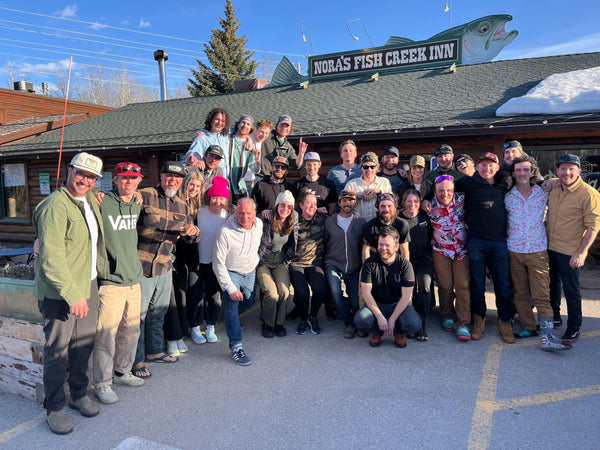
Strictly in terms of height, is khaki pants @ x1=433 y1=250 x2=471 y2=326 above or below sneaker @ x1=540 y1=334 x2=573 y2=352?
above

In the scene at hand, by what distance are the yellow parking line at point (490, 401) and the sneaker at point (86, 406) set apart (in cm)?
268

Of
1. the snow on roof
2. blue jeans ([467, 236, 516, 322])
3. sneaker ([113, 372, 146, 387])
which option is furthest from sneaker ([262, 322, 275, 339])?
the snow on roof

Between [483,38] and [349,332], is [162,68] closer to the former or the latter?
[483,38]

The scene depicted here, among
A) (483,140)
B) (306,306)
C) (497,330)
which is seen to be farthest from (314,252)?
(483,140)

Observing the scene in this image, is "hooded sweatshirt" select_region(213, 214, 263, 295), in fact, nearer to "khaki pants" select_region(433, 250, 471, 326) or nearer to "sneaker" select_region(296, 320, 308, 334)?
"sneaker" select_region(296, 320, 308, 334)

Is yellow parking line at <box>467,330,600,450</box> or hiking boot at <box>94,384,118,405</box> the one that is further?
hiking boot at <box>94,384,118,405</box>

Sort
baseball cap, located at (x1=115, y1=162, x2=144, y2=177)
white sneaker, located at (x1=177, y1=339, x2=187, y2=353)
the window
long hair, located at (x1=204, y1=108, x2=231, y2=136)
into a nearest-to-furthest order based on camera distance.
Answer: baseball cap, located at (x1=115, y1=162, x2=144, y2=177), white sneaker, located at (x1=177, y1=339, x2=187, y2=353), long hair, located at (x1=204, y1=108, x2=231, y2=136), the window

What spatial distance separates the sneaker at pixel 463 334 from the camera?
4.38 metres

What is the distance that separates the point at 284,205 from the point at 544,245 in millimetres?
2745

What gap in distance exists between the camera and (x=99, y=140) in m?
11.5

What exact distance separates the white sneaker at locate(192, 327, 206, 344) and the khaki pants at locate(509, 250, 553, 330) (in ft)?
11.2

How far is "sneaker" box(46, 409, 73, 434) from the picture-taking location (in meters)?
2.90

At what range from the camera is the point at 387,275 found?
433 cm

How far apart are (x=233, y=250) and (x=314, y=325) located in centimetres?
131
